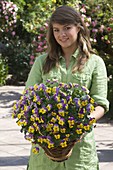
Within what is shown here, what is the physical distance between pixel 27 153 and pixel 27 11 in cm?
519

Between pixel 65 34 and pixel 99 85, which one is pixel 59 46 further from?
pixel 99 85

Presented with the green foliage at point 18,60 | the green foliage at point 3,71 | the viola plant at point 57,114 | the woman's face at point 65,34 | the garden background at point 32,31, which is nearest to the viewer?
the viola plant at point 57,114

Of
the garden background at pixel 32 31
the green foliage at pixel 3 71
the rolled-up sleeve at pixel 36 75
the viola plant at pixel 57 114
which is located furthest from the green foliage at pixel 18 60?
the viola plant at pixel 57 114

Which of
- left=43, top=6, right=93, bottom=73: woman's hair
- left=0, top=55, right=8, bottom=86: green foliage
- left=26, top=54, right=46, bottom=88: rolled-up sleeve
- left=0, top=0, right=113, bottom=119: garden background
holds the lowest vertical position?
left=0, top=55, right=8, bottom=86: green foliage

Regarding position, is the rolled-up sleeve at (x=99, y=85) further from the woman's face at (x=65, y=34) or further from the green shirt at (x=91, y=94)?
the woman's face at (x=65, y=34)

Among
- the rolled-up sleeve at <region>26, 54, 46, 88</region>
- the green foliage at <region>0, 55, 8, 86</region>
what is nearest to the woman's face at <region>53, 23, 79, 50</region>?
the rolled-up sleeve at <region>26, 54, 46, 88</region>

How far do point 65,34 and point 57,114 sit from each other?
0.42m

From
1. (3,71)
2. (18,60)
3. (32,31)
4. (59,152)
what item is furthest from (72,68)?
(18,60)

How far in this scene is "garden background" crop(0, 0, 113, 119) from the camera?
26.7 ft

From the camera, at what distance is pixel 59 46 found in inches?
90.7

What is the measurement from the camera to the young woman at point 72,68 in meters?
2.20

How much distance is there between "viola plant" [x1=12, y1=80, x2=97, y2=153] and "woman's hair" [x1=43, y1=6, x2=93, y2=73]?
0.19 meters

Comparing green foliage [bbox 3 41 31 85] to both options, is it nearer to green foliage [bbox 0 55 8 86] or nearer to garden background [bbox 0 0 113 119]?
garden background [bbox 0 0 113 119]

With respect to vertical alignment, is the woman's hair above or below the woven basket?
above
